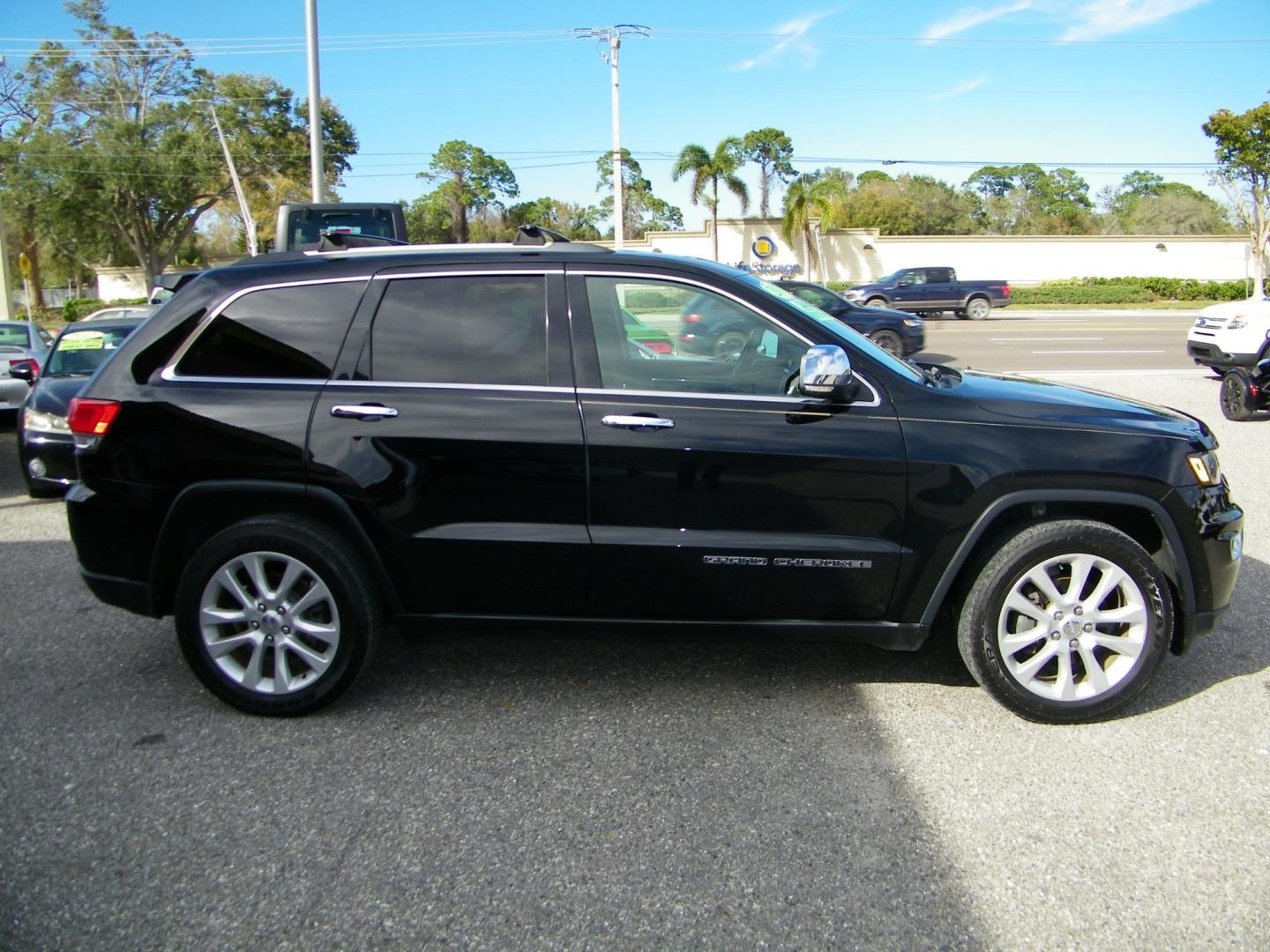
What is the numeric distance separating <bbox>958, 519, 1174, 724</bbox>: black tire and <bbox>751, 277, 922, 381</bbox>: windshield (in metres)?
0.81

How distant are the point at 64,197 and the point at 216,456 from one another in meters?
52.8

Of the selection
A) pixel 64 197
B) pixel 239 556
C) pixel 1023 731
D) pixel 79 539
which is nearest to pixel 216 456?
pixel 239 556

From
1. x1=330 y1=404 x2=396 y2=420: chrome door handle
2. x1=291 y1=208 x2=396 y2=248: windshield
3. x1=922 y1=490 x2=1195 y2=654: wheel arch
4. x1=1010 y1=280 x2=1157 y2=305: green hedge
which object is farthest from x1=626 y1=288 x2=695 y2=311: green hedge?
x1=1010 y1=280 x2=1157 y2=305: green hedge

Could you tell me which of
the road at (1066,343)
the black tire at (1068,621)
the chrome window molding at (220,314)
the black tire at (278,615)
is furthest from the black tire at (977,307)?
the black tire at (278,615)

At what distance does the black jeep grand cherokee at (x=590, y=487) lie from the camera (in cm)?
365

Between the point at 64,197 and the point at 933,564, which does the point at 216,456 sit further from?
the point at 64,197

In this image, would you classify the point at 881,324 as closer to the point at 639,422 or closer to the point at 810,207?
the point at 639,422

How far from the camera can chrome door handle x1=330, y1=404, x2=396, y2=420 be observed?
3713 mm

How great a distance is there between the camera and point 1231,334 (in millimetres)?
12820

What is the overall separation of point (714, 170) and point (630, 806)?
4477cm

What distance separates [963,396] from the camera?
3768mm

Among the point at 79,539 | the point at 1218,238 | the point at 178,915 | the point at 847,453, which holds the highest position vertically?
the point at 1218,238

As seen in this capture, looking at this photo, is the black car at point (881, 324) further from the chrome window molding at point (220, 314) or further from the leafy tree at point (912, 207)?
the leafy tree at point (912, 207)

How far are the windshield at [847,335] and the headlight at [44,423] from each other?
5.58 m
